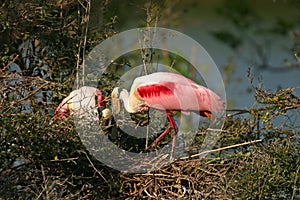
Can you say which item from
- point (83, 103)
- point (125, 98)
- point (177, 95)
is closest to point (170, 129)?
point (177, 95)

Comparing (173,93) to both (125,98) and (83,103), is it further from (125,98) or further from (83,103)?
(83,103)

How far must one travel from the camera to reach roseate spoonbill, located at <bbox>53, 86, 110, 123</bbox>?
6.77 meters

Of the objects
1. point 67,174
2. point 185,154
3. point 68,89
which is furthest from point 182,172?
point 68,89

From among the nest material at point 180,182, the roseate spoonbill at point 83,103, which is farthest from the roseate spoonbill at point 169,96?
the nest material at point 180,182

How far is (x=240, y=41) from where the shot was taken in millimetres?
5809

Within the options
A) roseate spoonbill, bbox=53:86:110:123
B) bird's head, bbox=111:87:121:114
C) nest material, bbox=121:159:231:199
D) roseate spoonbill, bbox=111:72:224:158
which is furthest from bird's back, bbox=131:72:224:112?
nest material, bbox=121:159:231:199

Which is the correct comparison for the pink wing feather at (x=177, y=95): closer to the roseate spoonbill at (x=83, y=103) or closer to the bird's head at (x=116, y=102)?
the bird's head at (x=116, y=102)

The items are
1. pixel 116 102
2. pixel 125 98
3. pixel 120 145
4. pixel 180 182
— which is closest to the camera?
pixel 180 182

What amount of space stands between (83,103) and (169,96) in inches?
36.6

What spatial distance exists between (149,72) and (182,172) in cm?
141

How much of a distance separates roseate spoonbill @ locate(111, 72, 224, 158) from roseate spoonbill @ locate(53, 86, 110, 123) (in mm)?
306

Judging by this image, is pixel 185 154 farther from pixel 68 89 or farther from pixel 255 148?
pixel 68 89

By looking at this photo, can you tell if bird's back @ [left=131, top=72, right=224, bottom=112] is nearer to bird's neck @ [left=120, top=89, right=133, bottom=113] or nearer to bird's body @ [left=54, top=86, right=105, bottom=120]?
Result: bird's neck @ [left=120, top=89, right=133, bottom=113]

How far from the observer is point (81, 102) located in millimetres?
7020
